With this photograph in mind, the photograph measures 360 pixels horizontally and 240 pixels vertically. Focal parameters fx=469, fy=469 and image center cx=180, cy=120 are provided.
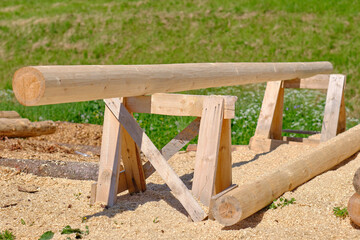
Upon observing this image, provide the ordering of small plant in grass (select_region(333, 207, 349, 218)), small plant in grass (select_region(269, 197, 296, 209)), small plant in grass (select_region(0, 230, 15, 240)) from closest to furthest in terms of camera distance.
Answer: small plant in grass (select_region(0, 230, 15, 240)) → small plant in grass (select_region(333, 207, 349, 218)) → small plant in grass (select_region(269, 197, 296, 209))

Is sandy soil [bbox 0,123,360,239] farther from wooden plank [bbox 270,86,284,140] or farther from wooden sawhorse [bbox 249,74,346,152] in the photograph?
wooden plank [bbox 270,86,284,140]

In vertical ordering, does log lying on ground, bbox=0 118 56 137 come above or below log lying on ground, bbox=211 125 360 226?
below

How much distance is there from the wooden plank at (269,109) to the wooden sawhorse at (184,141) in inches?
113

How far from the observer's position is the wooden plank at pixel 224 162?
399 cm

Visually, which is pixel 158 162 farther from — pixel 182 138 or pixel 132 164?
pixel 132 164

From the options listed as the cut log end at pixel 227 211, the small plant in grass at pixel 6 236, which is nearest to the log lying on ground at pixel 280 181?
the cut log end at pixel 227 211

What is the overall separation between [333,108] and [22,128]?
470 centimetres

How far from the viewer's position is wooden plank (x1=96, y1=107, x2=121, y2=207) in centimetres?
409

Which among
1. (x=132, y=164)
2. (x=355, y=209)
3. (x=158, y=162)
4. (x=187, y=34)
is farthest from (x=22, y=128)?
(x=187, y=34)

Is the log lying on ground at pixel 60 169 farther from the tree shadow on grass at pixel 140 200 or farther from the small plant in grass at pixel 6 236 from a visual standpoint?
the small plant in grass at pixel 6 236

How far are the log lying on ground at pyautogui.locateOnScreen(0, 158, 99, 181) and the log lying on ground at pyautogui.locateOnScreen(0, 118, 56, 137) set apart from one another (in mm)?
1909

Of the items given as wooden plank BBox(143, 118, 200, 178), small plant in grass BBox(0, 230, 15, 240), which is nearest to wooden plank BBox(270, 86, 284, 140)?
wooden plank BBox(143, 118, 200, 178)

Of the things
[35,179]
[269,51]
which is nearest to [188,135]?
[35,179]

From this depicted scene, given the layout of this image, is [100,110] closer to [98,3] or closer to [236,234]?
[236,234]
